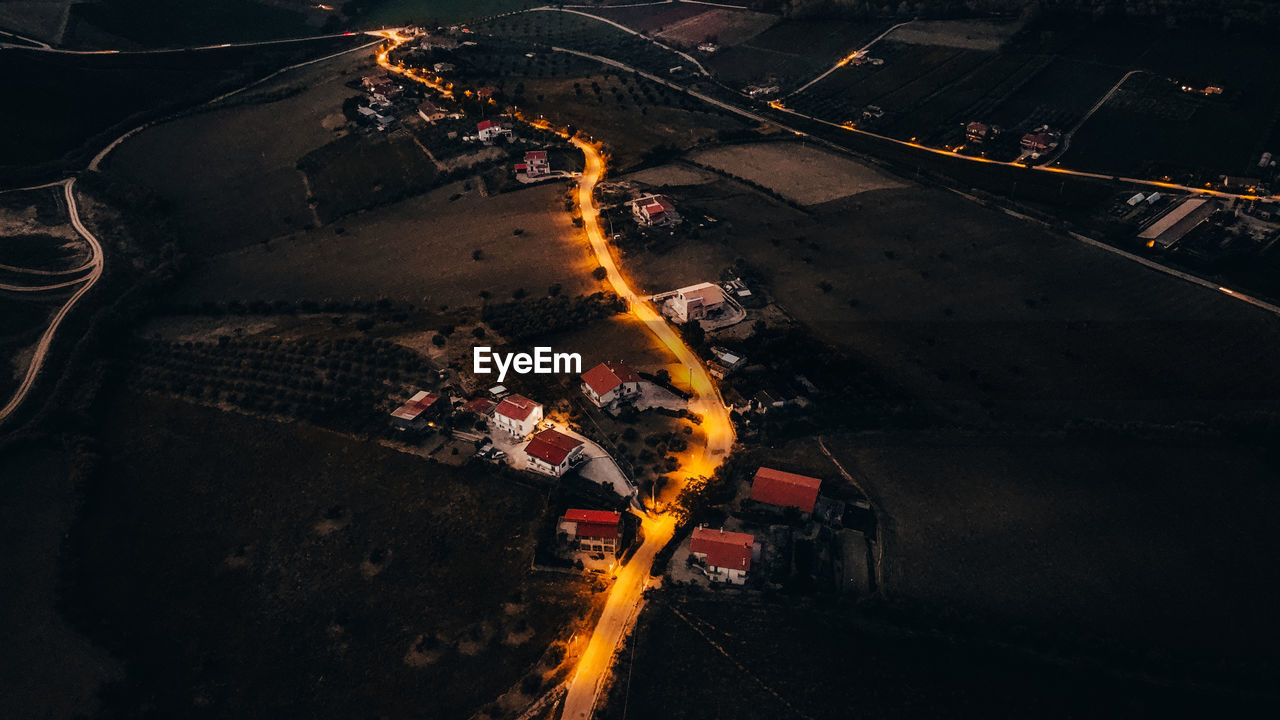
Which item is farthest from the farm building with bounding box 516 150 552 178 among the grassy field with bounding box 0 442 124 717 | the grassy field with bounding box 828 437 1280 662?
the grassy field with bounding box 828 437 1280 662

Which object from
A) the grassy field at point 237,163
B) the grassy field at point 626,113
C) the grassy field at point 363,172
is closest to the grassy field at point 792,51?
the grassy field at point 626,113

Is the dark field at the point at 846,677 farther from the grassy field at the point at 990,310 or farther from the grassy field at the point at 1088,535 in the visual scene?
the grassy field at the point at 990,310

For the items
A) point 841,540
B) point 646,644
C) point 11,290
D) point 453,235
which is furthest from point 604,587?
point 11,290

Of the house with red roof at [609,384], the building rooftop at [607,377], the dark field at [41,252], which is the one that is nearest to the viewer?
the house with red roof at [609,384]

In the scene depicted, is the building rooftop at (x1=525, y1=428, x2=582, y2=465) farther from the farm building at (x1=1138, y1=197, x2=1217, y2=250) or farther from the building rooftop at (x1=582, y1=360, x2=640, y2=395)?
the farm building at (x1=1138, y1=197, x2=1217, y2=250)

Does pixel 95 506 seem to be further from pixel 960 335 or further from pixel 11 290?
pixel 960 335

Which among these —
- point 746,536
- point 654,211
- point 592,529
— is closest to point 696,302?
point 654,211
